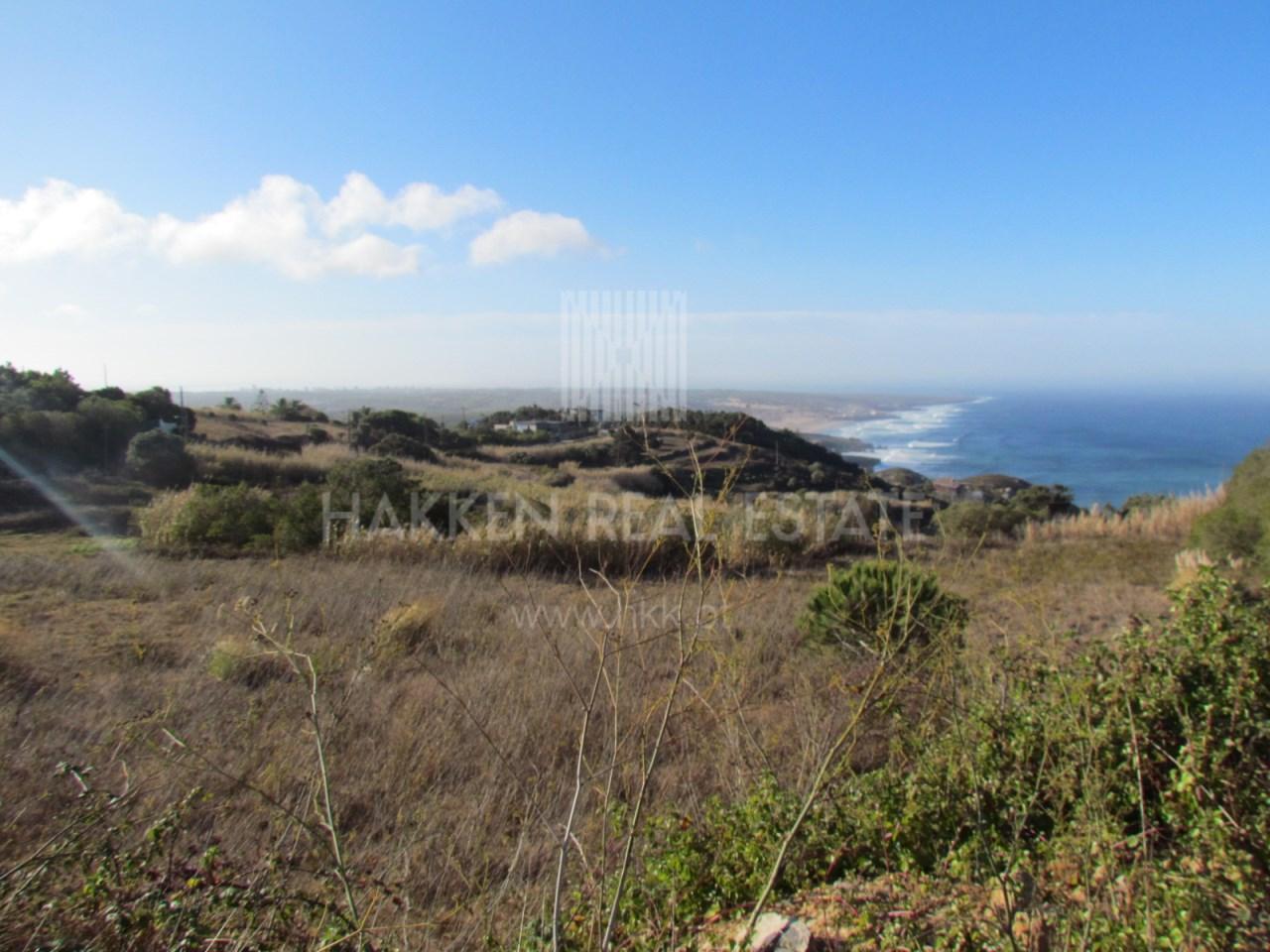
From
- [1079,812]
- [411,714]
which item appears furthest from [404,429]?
[1079,812]

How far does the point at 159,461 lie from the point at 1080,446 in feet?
117

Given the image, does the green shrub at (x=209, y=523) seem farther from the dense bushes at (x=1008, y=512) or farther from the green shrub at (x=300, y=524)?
the dense bushes at (x=1008, y=512)

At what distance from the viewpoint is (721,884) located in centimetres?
208

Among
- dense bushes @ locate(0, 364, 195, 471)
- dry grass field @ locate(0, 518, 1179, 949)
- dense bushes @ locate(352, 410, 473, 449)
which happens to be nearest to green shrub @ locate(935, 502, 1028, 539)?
dry grass field @ locate(0, 518, 1179, 949)

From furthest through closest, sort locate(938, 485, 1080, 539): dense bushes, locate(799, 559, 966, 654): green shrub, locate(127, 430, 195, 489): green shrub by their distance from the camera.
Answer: locate(127, 430, 195, 489): green shrub → locate(938, 485, 1080, 539): dense bushes → locate(799, 559, 966, 654): green shrub

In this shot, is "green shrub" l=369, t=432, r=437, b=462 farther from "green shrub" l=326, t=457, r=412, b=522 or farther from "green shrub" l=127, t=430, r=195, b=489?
"green shrub" l=326, t=457, r=412, b=522

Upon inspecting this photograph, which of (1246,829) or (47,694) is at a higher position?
(1246,829)

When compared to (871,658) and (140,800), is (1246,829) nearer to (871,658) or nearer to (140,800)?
(871,658)

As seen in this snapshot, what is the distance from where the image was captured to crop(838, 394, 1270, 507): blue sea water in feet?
68.3

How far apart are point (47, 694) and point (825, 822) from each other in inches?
158

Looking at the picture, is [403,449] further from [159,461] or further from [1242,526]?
[1242,526]

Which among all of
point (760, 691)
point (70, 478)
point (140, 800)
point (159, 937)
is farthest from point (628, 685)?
point (70, 478)

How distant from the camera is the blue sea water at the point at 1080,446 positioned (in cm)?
2083

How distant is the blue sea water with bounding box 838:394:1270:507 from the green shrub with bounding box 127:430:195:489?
1834 cm
